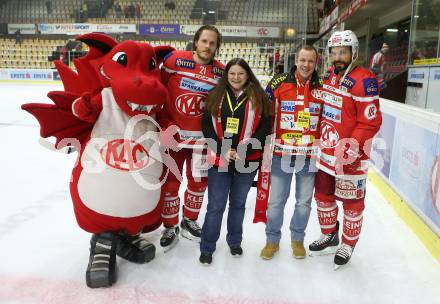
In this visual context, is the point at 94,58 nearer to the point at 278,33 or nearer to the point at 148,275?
the point at 148,275

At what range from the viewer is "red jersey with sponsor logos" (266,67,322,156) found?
2.11m

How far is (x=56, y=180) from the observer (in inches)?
145

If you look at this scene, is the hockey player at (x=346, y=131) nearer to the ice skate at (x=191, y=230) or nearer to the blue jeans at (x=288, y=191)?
the blue jeans at (x=288, y=191)

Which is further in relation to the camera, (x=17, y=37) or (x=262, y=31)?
(x=17, y=37)

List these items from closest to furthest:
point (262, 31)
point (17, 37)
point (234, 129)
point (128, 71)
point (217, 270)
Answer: point (128, 71)
point (234, 129)
point (217, 270)
point (262, 31)
point (17, 37)

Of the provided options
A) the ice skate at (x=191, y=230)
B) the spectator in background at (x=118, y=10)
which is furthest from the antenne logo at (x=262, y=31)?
the ice skate at (x=191, y=230)

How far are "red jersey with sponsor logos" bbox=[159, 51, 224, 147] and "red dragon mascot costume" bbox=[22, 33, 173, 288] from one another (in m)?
0.20

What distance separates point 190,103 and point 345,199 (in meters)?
0.98

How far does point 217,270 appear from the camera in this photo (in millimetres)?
2172

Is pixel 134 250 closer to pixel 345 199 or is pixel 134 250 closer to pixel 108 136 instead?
pixel 108 136

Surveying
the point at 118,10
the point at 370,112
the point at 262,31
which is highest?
the point at 118,10

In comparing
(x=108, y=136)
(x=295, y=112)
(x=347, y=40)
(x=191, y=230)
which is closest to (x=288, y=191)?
(x=295, y=112)

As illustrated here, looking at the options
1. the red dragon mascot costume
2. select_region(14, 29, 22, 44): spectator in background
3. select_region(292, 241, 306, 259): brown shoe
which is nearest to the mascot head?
the red dragon mascot costume

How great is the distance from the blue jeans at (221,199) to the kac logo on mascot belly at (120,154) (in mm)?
414
